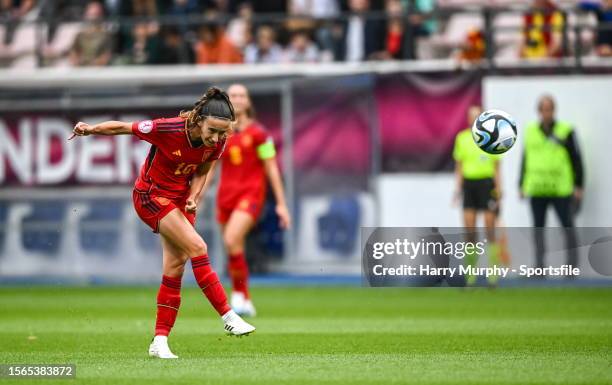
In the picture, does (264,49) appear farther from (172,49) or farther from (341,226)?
(341,226)

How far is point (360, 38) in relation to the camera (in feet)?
71.6

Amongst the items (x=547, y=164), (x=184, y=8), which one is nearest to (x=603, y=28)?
(x=547, y=164)

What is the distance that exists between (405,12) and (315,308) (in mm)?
7320

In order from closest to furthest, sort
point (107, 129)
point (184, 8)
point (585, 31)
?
point (107, 129), point (585, 31), point (184, 8)

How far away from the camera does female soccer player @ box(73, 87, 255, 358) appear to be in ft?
32.2

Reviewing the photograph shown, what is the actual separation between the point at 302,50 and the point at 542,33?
3.91 m

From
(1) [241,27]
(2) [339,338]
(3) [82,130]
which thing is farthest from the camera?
(1) [241,27]

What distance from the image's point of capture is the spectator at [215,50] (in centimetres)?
2175

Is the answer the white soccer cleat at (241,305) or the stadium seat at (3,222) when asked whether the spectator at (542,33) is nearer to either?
the white soccer cleat at (241,305)

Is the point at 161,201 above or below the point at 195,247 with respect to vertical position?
above

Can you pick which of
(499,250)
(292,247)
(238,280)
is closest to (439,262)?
(238,280)

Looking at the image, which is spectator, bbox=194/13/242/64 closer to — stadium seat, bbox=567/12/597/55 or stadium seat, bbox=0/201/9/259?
stadium seat, bbox=0/201/9/259

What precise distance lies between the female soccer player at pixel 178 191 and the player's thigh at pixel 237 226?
4.17 metres

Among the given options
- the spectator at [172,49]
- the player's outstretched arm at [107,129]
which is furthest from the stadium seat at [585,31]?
the player's outstretched arm at [107,129]
